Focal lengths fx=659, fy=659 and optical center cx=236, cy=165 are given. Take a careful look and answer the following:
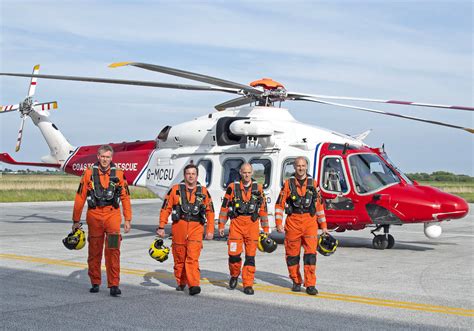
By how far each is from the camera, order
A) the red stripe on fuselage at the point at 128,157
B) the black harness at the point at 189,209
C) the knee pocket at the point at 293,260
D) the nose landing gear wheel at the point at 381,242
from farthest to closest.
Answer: the red stripe on fuselage at the point at 128,157, the nose landing gear wheel at the point at 381,242, the knee pocket at the point at 293,260, the black harness at the point at 189,209

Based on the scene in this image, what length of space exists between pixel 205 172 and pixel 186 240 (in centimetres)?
717

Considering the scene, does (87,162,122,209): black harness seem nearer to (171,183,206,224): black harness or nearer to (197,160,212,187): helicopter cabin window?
(171,183,206,224): black harness

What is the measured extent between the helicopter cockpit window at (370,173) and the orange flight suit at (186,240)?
5699 millimetres

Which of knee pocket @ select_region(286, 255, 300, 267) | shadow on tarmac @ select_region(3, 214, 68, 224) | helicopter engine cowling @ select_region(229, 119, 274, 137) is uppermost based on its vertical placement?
helicopter engine cowling @ select_region(229, 119, 274, 137)

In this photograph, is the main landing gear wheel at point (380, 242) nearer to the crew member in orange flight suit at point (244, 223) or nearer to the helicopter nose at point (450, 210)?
the helicopter nose at point (450, 210)

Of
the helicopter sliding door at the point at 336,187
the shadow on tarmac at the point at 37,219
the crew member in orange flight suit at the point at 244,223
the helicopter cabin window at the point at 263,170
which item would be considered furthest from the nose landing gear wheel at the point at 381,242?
the shadow on tarmac at the point at 37,219

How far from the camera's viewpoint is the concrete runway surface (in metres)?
6.65

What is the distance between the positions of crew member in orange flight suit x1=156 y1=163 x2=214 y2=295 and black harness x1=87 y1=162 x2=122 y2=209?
2.11ft

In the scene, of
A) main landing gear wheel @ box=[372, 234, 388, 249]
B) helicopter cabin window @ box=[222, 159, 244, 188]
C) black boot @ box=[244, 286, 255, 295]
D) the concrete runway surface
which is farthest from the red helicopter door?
black boot @ box=[244, 286, 255, 295]

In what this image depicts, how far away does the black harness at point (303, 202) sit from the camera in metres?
8.45

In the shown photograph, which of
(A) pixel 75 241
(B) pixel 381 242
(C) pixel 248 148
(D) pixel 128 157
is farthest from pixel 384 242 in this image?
(A) pixel 75 241

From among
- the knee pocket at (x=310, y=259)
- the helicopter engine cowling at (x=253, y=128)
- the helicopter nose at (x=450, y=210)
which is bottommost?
the knee pocket at (x=310, y=259)

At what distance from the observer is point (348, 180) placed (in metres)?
13.4

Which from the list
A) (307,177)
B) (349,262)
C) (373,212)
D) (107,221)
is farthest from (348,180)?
(107,221)
